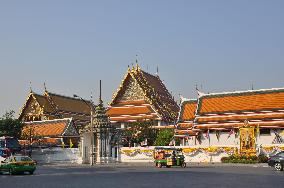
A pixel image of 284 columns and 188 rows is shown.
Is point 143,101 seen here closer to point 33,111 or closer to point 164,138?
point 164,138

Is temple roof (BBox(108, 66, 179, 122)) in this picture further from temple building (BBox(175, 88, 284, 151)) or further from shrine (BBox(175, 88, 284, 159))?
temple building (BBox(175, 88, 284, 151))

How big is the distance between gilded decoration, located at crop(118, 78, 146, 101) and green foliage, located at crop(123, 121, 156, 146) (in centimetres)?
1051

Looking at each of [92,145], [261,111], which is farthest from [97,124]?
[261,111]

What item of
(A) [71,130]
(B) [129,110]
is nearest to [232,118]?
(B) [129,110]

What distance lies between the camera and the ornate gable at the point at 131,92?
2966 inches

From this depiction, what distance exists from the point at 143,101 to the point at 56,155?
21739 millimetres

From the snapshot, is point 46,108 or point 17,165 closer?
point 17,165

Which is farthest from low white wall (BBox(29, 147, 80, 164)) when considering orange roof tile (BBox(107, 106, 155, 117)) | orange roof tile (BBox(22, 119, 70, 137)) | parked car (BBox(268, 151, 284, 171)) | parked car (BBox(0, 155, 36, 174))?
parked car (BBox(268, 151, 284, 171))

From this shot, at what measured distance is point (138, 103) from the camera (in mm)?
74875

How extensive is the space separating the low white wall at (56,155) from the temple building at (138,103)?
17.9m

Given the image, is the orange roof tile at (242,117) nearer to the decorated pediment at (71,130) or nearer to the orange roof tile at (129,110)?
the orange roof tile at (129,110)

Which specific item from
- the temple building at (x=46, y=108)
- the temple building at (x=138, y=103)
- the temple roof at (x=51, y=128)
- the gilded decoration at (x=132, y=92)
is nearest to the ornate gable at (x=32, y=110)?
the temple building at (x=46, y=108)

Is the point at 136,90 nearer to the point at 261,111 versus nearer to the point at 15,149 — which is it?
the point at 261,111

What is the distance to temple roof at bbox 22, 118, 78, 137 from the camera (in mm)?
68875
